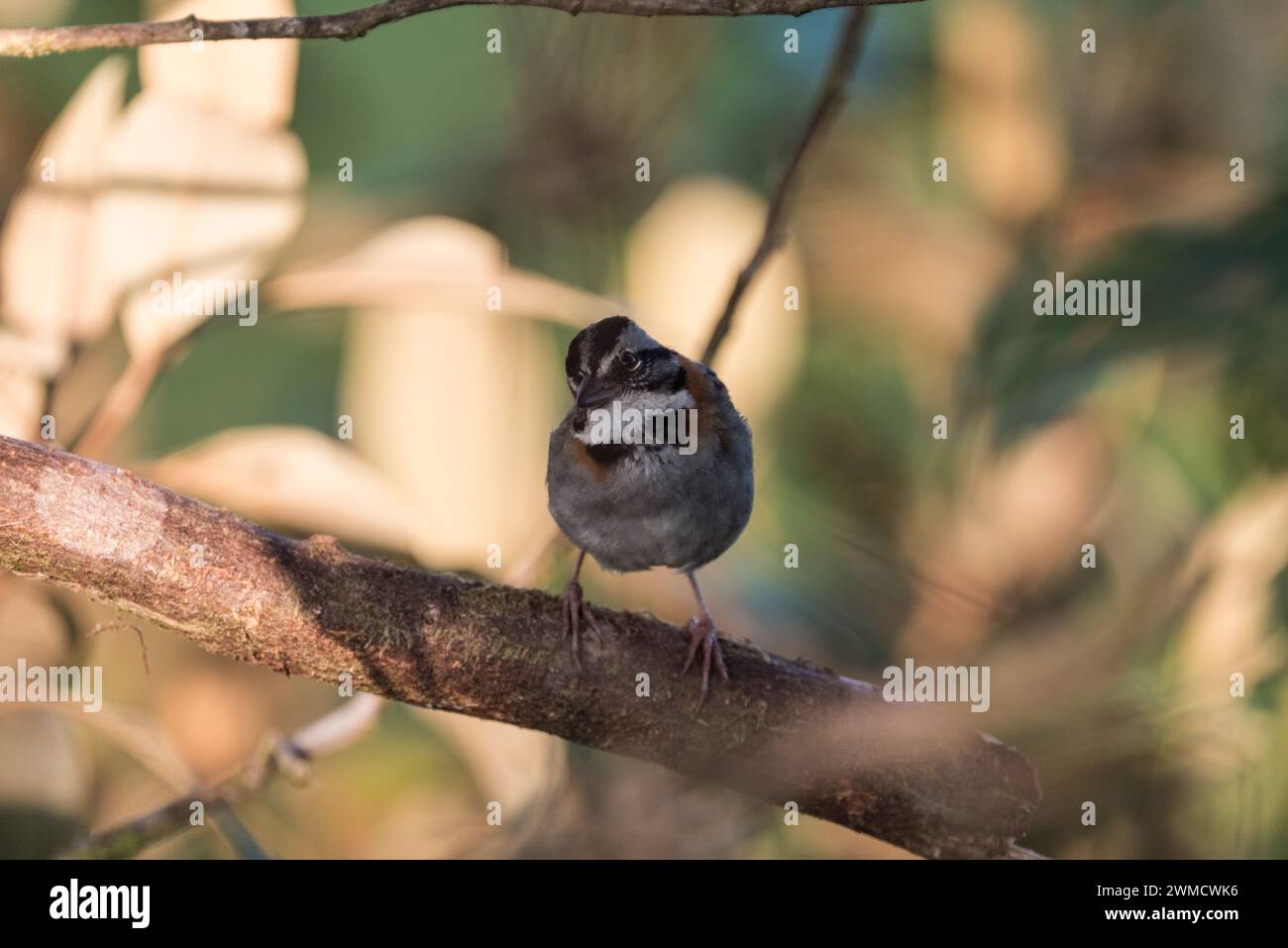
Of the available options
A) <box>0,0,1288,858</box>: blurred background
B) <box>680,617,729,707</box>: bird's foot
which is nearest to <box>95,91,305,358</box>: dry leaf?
<box>0,0,1288,858</box>: blurred background

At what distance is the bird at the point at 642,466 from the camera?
6.80 feet

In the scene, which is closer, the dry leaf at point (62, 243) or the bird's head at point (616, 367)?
the bird's head at point (616, 367)

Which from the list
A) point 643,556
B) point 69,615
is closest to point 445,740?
point 69,615

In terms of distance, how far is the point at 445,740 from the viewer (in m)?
3.48

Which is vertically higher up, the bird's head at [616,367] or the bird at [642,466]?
the bird's head at [616,367]

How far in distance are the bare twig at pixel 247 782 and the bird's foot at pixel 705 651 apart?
58cm

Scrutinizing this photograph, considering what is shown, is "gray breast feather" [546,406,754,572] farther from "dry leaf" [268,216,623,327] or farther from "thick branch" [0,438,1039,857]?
"dry leaf" [268,216,623,327]

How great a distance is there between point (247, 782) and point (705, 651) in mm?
972

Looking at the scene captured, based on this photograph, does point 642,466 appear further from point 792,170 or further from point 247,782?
point 247,782

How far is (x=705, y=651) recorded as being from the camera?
2041 millimetres

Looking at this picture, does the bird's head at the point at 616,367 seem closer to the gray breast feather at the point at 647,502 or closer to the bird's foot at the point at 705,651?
the gray breast feather at the point at 647,502

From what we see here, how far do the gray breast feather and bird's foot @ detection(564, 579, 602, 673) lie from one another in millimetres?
190

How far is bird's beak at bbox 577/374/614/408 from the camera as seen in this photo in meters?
2.06

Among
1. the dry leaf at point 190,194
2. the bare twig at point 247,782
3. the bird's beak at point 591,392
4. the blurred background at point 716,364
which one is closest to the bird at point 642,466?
the bird's beak at point 591,392
